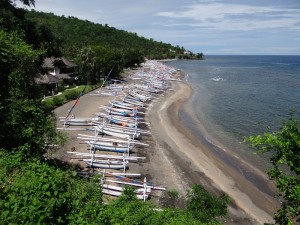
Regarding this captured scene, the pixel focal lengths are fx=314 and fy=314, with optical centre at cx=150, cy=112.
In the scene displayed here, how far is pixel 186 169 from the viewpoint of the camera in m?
25.6

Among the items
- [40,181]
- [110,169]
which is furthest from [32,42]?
[40,181]

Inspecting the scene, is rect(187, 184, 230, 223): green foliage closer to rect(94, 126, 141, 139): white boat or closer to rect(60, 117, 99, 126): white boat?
rect(94, 126, 141, 139): white boat

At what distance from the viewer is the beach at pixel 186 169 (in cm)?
2073

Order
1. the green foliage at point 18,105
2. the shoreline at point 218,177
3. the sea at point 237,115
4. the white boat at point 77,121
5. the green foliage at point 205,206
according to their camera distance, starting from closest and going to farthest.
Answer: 1. the green foliage at point 205,206
2. the green foliage at point 18,105
3. the shoreline at point 218,177
4. the sea at point 237,115
5. the white boat at point 77,121

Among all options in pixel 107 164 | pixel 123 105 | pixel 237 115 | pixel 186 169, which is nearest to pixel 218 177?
pixel 186 169

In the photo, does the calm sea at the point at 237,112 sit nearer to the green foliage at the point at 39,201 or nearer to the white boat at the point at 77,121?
the white boat at the point at 77,121

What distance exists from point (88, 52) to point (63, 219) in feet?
171

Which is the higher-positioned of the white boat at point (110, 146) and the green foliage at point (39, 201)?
the green foliage at point (39, 201)

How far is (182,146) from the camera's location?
31250mm

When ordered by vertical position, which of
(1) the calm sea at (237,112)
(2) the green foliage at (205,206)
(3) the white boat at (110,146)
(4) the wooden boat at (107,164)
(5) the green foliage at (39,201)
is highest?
(5) the green foliage at (39,201)

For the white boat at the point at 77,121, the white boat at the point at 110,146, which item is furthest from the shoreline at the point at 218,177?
the white boat at the point at 77,121

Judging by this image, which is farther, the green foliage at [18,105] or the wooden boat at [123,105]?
the wooden boat at [123,105]

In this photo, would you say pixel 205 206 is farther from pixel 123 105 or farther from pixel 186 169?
pixel 123 105

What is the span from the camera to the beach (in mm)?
20734
